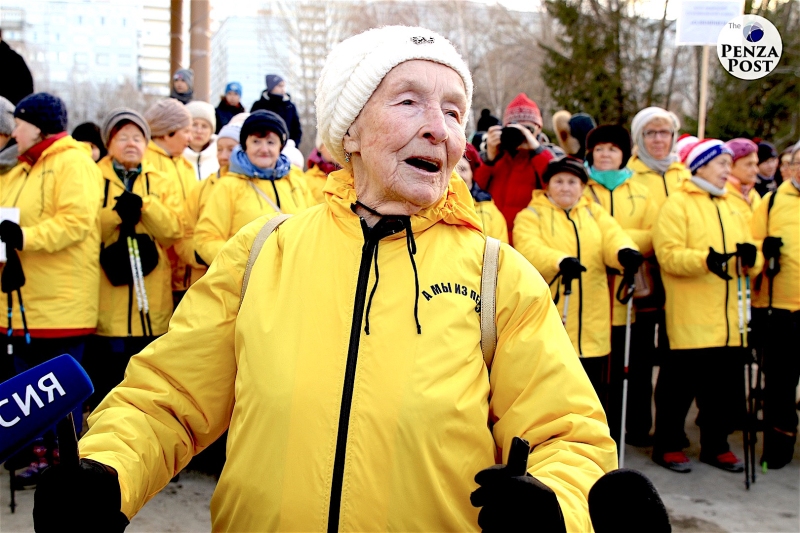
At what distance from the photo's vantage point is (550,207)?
5.16 meters

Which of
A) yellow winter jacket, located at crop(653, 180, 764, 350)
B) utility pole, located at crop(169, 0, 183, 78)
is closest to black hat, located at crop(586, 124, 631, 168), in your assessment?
yellow winter jacket, located at crop(653, 180, 764, 350)

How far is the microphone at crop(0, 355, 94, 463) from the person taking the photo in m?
1.22

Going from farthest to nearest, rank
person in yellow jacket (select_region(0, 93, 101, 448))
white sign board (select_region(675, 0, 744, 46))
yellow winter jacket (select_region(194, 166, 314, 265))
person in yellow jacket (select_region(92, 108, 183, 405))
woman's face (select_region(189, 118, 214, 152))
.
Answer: woman's face (select_region(189, 118, 214, 152)), person in yellow jacket (select_region(92, 108, 183, 405)), yellow winter jacket (select_region(194, 166, 314, 265)), person in yellow jacket (select_region(0, 93, 101, 448)), white sign board (select_region(675, 0, 744, 46))

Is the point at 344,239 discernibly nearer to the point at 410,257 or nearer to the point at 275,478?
the point at 410,257

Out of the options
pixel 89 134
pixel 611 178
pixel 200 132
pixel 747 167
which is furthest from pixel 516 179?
pixel 89 134

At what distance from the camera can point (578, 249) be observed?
16.5 feet

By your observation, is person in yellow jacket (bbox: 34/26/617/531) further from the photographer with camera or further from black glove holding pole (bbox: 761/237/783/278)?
black glove holding pole (bbox: 761/237/783/278)

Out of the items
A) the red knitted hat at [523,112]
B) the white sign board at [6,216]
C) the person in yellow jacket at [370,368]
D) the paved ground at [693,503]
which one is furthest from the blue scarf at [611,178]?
the white sign board at [6,216]

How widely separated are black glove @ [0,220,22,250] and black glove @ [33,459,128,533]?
10.8ft

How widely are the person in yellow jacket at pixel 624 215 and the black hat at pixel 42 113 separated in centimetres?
388

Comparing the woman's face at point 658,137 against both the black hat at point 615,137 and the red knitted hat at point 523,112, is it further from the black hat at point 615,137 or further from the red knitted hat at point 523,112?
the red knitted hat at point 523,112

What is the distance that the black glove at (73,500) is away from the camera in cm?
140

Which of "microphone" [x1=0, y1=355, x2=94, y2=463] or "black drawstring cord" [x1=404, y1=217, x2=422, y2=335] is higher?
"black drawstring cord" [x1=404, y1=217, x2=422, y2=335]

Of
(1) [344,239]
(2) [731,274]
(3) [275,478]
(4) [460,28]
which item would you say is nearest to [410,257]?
(1) [344,239]
